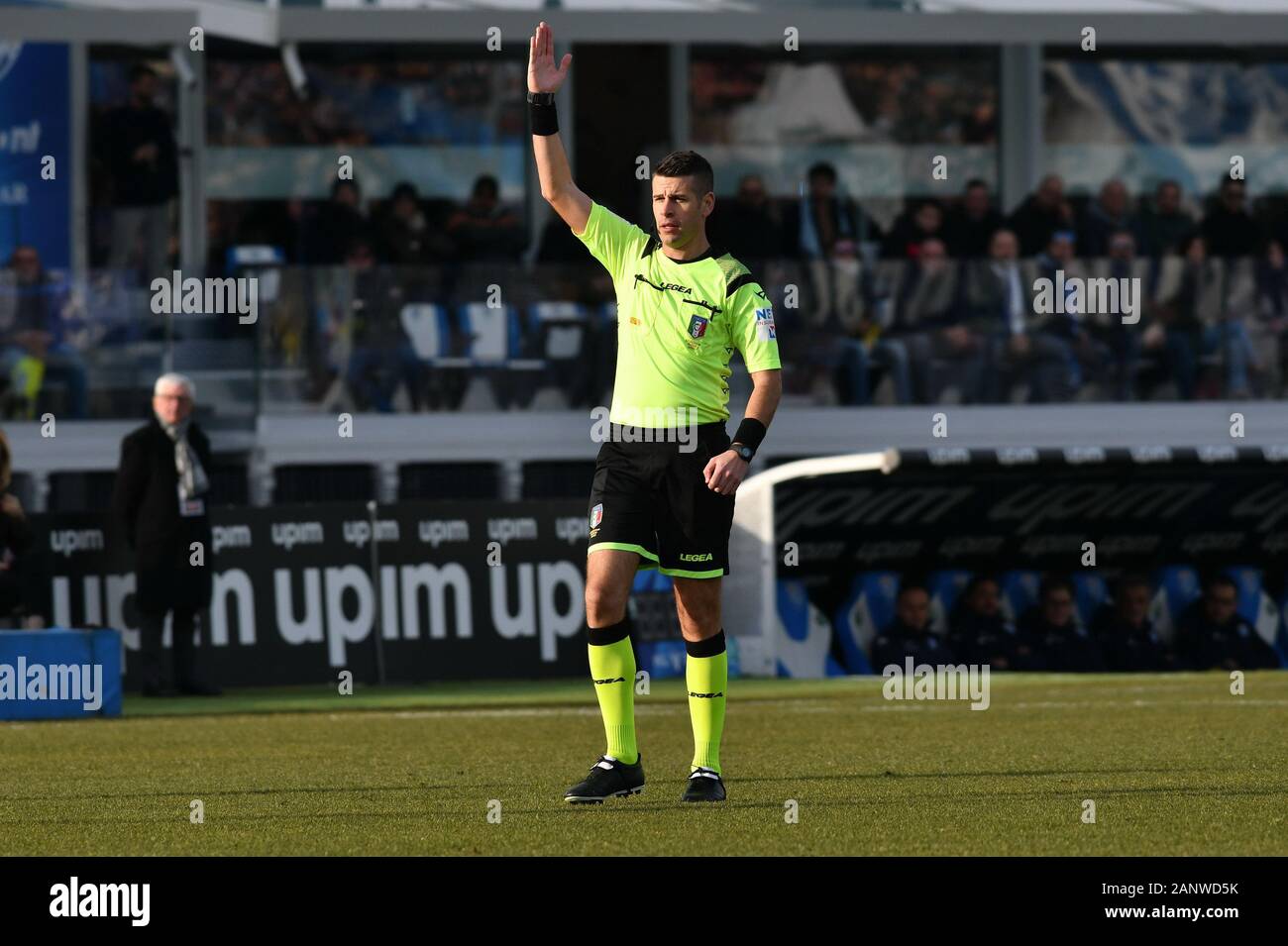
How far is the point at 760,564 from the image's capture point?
18000 millimetres

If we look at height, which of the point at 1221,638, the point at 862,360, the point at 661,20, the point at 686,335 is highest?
the point at 661,20

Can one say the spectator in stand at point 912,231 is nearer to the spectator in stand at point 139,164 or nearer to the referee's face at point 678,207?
the spectator in stand at point 139,164

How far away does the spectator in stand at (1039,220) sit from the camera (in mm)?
20641

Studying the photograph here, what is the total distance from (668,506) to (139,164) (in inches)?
519

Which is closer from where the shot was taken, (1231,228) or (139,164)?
(139,164)

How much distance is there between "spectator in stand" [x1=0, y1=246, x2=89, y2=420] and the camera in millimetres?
18625

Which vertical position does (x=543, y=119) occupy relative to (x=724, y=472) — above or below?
above

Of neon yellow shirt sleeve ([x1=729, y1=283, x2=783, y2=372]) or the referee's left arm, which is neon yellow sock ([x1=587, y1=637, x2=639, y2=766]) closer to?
the referee's left arm

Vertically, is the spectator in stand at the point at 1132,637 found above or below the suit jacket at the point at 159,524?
below

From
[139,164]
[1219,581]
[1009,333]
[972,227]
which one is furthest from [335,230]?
[1219,581]

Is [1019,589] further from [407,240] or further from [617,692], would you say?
[617,692]

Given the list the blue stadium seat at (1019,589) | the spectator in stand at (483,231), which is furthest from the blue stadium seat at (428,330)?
the blue stadium seat at (1019,589)

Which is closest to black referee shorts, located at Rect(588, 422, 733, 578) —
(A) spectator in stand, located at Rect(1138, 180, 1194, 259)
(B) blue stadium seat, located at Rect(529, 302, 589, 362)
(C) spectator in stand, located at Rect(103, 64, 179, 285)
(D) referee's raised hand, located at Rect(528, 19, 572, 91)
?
(D) referee's raised hand, located at Rect(528, 19, 572, 91)

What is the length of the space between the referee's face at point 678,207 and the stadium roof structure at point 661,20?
42.2 ft
